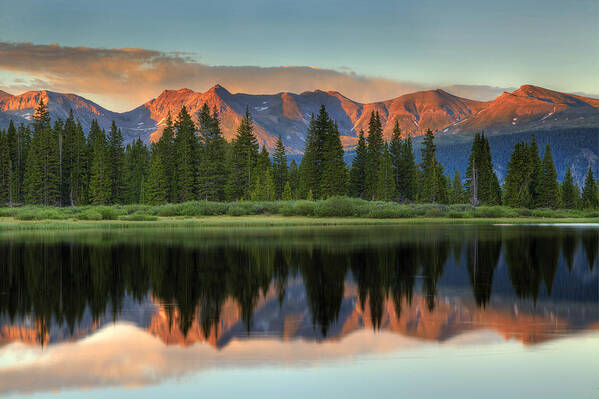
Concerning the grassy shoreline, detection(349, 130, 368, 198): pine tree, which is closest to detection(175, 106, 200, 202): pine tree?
the grassy shoreline

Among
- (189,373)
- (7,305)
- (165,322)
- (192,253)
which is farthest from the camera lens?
(192,253)

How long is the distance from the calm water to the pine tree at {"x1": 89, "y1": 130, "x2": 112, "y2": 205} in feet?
224

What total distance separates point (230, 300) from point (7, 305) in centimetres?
602

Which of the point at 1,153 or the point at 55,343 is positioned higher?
the point at 1,153

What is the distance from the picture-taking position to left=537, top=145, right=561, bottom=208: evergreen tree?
94875mm

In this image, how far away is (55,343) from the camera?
34.3 feet

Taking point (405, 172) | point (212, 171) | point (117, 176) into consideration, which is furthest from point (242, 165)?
point (405, 172)

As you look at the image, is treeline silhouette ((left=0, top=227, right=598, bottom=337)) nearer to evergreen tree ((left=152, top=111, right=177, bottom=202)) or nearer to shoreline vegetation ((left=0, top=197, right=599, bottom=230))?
shoreline vegetation ((left=0, top=197, right=599, bottom=230))

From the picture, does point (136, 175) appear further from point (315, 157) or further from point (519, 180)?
point (519, 180)

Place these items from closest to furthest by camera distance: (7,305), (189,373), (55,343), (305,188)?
(189,373), (55,343), (7,305), (305,188)

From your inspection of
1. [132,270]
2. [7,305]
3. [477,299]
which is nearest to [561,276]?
[477,299]

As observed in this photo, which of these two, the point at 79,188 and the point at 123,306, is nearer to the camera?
the point at 123,306

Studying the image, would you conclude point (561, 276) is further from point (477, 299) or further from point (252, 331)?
point (252, 331)

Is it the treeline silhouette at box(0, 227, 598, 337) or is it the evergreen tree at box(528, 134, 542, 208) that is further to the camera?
the evergreen tree at box(528, 134, 542, 208)
